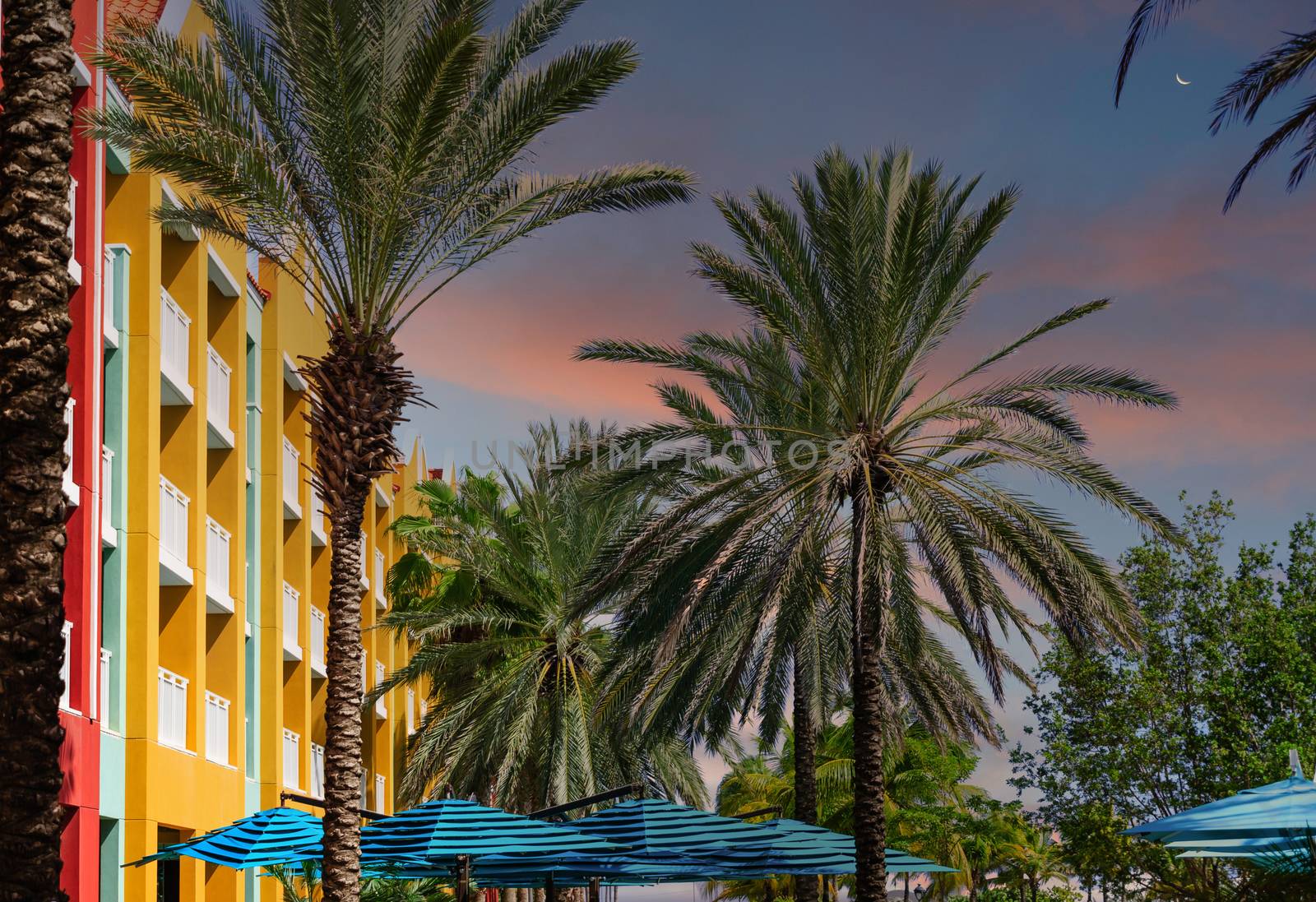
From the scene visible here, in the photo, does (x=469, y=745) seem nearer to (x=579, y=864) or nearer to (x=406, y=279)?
(x=579, y=864)

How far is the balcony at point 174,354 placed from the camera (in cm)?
2220

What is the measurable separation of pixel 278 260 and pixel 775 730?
16.3m

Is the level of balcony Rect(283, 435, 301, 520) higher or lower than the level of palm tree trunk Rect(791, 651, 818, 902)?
higher

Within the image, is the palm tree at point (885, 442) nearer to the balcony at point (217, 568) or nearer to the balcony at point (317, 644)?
the balcony at point (217, 568)

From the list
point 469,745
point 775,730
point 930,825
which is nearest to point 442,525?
point 469,745

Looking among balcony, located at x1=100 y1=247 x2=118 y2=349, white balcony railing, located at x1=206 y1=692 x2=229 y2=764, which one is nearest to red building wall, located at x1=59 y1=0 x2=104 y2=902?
balcony, located at x1=100 y1=247 x2=118 y2=349

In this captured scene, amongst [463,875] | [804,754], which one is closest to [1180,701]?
[804,754]

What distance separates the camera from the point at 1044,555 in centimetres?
1789

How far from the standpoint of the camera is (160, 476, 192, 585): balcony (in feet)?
71.5

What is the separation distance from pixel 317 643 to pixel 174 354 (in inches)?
485

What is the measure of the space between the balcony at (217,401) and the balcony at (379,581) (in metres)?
14.6

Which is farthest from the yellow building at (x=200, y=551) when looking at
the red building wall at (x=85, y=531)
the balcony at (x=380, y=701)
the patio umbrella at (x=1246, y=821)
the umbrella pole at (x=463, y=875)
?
the patio umbrella at (x=1246, y=821)

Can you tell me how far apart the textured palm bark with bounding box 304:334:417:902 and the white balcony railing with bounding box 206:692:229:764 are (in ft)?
30.0

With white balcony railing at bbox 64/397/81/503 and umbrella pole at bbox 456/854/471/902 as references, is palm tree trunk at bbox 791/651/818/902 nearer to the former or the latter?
umbrella pole at bbox 456/854/471/902
